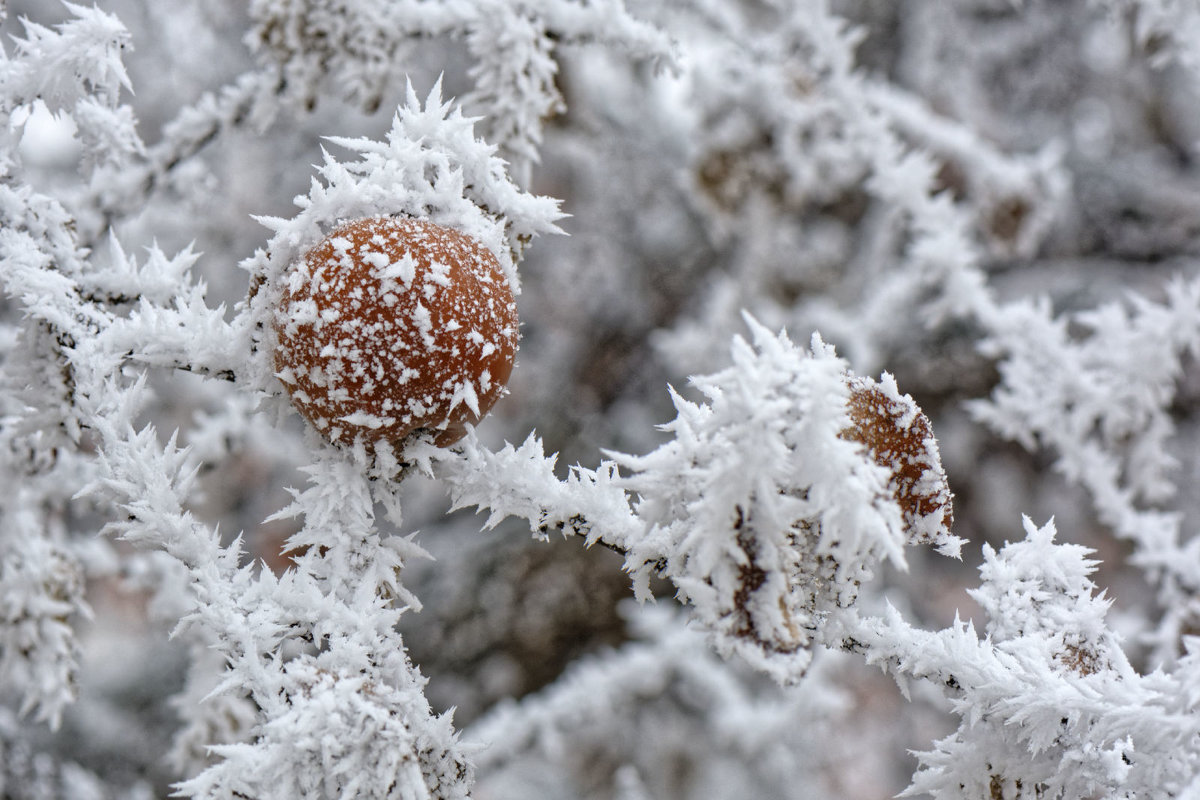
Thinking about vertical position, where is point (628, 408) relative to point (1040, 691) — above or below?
above

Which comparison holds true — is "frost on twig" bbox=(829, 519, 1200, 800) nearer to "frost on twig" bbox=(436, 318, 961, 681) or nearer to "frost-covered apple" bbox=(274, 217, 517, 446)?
"frost on twig" bbox=(436, 318, 961, 681)

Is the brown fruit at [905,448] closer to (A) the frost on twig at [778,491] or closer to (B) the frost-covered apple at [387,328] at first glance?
(A) the frost on twig at [778,491]

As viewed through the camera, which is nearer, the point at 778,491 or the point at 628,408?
the point at 778,491

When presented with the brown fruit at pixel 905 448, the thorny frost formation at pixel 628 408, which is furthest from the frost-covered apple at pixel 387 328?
the brown fruit at pixel 905 448

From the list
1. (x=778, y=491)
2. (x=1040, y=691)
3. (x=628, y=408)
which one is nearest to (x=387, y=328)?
(x=778, y=491)

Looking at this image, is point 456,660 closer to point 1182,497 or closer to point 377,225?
point 377,225

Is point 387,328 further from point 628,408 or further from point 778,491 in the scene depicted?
point 628,408

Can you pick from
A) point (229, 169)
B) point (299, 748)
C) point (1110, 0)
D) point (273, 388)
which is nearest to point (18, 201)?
point (273, 388)
